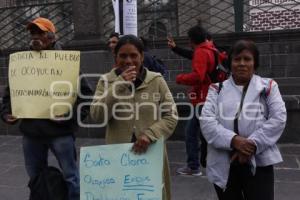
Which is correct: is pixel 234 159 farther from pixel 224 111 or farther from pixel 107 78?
pixel 107 78

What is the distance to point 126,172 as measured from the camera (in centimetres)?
316

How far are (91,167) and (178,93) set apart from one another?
5179mm

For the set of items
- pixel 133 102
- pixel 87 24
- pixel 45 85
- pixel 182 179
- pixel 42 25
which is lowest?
pixel 182 179

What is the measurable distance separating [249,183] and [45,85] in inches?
70.6

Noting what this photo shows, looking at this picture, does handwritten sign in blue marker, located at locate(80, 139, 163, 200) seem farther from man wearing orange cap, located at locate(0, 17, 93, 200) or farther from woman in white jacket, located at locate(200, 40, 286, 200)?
man wearing orange cap, located at locate(0, 17, 93, 200)

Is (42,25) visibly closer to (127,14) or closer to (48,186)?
(48,186)

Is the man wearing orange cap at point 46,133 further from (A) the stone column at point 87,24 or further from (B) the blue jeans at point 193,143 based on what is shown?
(A) the stone column at point 87,24

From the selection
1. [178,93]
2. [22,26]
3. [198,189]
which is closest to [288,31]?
[178,93]

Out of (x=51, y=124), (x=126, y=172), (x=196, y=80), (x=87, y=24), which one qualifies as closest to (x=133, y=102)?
(x=126, y=172)

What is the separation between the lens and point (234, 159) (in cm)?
321

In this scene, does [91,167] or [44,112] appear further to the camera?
[44,112]

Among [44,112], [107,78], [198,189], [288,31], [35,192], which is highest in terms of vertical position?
[288,31]

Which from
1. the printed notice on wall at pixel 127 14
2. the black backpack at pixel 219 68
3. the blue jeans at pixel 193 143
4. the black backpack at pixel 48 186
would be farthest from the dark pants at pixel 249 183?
the printed notice on wall at pixel 127 14

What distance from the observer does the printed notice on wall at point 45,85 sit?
3.97 m
